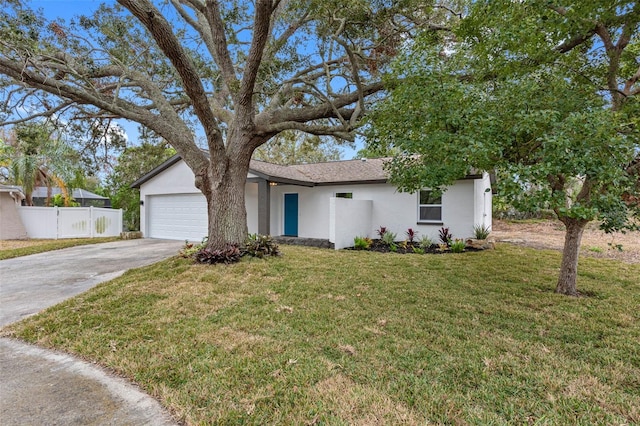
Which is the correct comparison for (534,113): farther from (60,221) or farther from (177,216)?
(60,221)

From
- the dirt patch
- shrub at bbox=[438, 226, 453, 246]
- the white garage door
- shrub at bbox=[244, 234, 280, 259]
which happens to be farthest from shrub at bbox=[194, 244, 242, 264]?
the dirt patch

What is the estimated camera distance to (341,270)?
7.33m

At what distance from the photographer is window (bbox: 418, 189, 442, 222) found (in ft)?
38.5

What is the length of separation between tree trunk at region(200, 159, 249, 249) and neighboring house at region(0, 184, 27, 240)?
41.7 ft

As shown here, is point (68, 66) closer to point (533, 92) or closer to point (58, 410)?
point (58, 410)

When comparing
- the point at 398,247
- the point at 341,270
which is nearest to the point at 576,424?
the point at 341,270

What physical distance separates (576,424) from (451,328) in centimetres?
175

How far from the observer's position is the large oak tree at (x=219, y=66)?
22.1 ft

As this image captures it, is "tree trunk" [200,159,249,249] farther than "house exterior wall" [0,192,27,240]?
No

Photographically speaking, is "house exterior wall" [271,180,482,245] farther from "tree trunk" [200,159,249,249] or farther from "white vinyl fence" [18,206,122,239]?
"white vinyl fence" [18,206,122,239]

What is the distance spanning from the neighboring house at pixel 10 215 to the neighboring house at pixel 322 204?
5365 mm

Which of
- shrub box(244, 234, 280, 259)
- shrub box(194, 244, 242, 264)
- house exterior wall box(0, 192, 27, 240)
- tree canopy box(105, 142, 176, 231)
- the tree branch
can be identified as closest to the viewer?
the tree branch

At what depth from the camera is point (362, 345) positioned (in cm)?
351

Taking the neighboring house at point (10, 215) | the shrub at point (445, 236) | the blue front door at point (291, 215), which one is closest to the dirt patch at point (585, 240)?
the shrub at point (445, 236)
